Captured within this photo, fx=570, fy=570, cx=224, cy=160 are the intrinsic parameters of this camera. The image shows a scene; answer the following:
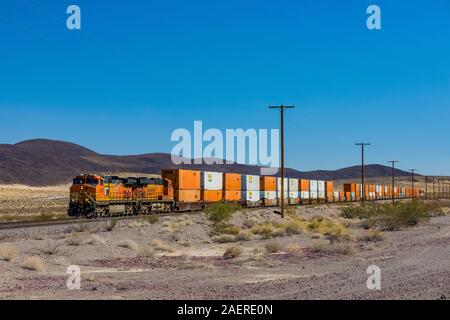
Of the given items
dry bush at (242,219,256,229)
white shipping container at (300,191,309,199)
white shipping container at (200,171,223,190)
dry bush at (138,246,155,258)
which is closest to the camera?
dry bush at (138,246,155,258)

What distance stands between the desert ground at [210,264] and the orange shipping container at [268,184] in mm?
33850

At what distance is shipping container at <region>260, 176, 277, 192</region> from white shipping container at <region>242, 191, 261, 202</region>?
63.0 inches

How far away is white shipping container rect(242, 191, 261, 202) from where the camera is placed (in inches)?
2457

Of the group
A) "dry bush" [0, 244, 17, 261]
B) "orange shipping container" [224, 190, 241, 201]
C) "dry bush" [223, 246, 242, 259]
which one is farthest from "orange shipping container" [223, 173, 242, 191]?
"dry bush" [0, 244, 17, 261]

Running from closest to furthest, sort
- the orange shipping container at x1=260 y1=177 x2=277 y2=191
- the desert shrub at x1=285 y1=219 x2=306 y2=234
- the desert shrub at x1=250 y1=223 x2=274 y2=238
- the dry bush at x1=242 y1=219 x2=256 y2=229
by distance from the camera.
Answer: the desert shrub at x1=250 y1=223 x2=274 y2=238 < the desert shrub at x1=285 y1=219 x2=306 y2=234 < the dry bush at x1=242 y1=219 x2=256 y2=229 < the orange shipping container at x1=260 y1=177 x2=277 y2=191

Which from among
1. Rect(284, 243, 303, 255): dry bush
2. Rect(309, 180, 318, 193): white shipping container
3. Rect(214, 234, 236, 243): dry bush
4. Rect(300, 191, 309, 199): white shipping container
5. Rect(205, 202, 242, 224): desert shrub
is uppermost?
Rect(309, 180, 318, 193): white shipping container

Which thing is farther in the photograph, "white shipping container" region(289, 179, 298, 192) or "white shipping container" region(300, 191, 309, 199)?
"white shipping container" region(300, 191, 309, 199)

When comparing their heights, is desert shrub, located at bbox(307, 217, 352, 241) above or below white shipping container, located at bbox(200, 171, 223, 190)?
below

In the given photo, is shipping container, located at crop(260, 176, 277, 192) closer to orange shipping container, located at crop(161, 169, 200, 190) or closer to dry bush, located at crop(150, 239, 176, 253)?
orange shipping container, located at crop(161, 169, 200, 190)

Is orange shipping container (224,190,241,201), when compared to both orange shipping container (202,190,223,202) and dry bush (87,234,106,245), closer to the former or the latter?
orange shipping container (202,190,223,202)

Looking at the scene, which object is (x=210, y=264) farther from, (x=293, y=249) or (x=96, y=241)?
(x=96, y=241)

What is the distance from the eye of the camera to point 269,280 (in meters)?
15.7
